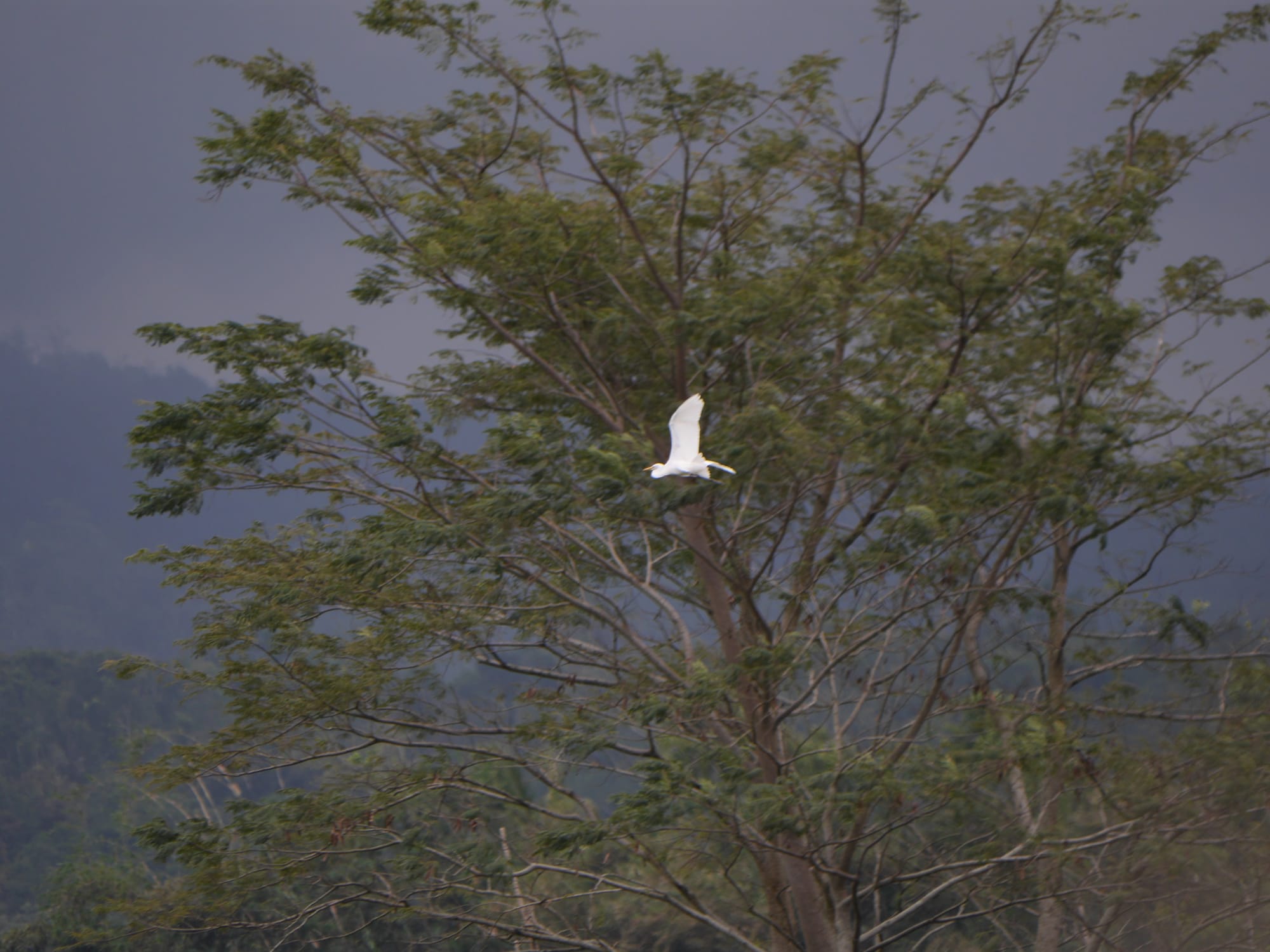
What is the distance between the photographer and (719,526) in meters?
7.74

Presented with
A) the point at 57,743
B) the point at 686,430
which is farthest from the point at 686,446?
the point at 57,743

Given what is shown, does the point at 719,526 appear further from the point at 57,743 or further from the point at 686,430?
the point at 57,743

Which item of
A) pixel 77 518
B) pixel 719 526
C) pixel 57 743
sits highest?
pixel 77 518

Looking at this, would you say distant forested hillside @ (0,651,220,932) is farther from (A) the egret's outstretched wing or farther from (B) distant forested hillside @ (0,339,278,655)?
(A) the egret's outstretched wing

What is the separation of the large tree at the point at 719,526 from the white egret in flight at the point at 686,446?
0.82m

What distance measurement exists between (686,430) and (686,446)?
0.23ft

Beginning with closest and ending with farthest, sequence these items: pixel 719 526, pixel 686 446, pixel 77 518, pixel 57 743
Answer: pixel 686 446 → pixel 719 526 → pixel 57 743 → pixel 77 518

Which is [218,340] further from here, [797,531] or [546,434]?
[797,531]

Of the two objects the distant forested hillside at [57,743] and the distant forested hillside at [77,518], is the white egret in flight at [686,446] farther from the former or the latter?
the distant forested hillside at [77,518]

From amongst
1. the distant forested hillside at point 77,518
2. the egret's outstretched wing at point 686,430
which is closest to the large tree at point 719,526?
the egret's outstretched wing at point 686,430

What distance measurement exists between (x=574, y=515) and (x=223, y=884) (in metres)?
2.97

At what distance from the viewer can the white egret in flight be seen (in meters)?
4.00

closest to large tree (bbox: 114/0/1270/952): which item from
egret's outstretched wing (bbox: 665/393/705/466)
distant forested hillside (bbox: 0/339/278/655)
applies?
egret's outstretched wing (bbox: 665/393/705/466)

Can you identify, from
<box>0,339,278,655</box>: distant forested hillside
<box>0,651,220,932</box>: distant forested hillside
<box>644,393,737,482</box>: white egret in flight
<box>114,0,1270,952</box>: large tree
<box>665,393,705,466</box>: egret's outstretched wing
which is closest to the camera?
<box>644,393,737,482</box>: white egret in flight
